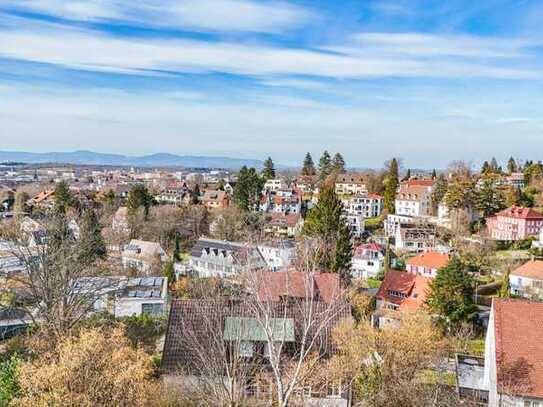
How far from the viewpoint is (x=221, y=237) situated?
5741 cm

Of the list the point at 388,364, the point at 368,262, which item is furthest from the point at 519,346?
the point at 368,262

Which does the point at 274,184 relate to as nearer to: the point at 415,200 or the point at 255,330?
Answer: the point at 415,200

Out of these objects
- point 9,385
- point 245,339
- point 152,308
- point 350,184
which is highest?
point 350,184

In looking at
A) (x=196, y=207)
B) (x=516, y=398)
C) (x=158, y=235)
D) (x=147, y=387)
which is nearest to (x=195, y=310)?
(x=147, y=387)

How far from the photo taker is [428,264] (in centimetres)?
4316

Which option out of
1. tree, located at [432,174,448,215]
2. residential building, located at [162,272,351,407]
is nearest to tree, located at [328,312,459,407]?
residential building, located at [162,272,351,407]

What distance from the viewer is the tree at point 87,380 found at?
11688mm

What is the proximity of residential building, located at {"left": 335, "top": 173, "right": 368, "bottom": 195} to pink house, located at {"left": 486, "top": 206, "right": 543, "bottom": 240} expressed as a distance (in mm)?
32288

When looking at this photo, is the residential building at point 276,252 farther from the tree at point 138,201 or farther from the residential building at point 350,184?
the residential building at point 350,184

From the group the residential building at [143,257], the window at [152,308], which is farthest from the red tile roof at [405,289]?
the residential building at [143,257]

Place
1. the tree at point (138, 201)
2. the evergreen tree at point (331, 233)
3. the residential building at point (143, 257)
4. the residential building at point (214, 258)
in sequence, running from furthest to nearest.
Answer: the tree at point (138, 201), the residential building at point (214, 258), the residential building at point (143, 257), the evergreen tree at point (331, 233)

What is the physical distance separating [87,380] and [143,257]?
117ft

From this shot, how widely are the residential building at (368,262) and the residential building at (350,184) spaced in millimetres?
38351

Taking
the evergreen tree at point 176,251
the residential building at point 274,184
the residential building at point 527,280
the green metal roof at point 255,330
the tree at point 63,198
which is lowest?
the evergreen tree at point 176,251
